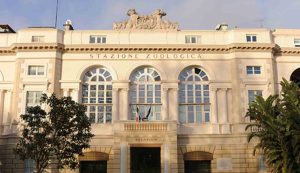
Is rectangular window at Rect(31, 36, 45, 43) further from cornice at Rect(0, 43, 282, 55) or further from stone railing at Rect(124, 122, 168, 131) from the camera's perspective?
stone railing at Rect(124, 122, 168, 131)

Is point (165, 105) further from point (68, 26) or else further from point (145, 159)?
point (68, 26)

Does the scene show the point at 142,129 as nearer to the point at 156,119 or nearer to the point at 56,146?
the point at 156,119

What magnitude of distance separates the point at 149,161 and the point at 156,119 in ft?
13.9

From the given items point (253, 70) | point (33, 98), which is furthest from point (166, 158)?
point (33, 98)

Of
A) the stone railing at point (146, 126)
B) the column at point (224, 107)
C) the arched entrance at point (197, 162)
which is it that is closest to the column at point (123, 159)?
the stone railing at point (146, 126)

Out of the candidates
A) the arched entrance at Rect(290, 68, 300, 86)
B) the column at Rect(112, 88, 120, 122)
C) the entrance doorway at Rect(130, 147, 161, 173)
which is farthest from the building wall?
the entrance doorway at Rect(130, 147, 161, 173)

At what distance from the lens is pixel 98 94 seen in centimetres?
4497

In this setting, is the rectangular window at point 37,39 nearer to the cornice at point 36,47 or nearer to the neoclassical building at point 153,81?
the neoclassical building at point 153,81

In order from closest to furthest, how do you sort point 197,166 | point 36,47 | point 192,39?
point 197,166
point 36,47
point 192,39

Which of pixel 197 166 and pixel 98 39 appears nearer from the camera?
pixel 197 166

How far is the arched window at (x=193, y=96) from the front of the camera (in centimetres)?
4444

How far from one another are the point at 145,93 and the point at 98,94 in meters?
4.78

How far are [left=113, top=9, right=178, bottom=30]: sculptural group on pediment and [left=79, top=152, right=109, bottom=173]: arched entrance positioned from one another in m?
13.5

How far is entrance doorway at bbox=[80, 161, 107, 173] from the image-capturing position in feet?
141
